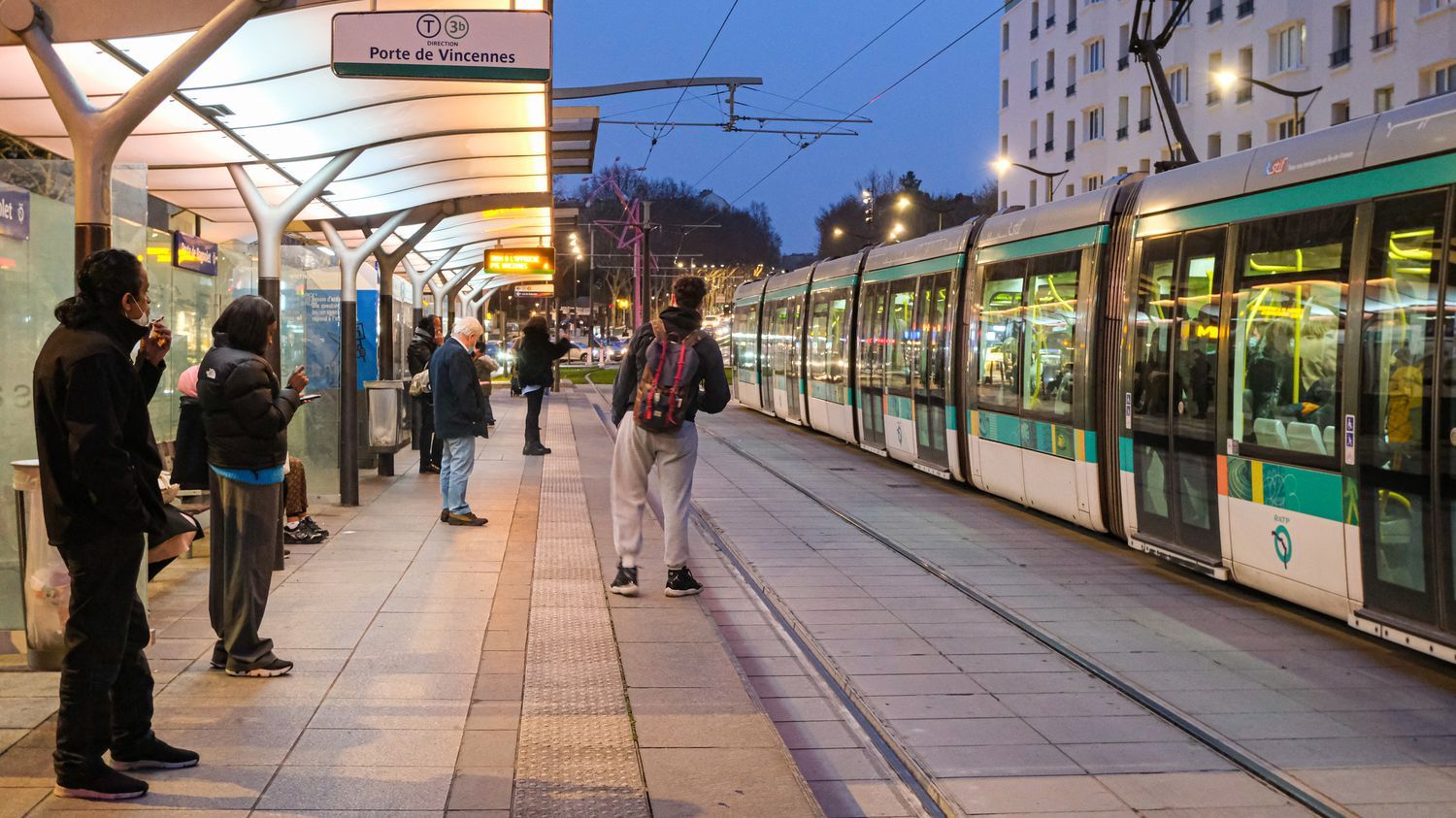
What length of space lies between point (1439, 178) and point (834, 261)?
1694 cm

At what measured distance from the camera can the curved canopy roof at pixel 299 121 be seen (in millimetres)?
8023

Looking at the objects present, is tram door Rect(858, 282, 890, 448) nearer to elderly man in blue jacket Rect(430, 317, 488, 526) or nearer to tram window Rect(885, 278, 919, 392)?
tram window Rect(885, 278, 919, 392)

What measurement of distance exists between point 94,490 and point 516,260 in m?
20.6

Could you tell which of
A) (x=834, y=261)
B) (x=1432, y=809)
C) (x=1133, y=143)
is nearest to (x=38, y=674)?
(x=1432, y=809)

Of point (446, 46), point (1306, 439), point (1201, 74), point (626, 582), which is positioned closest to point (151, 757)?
point (626, 582)

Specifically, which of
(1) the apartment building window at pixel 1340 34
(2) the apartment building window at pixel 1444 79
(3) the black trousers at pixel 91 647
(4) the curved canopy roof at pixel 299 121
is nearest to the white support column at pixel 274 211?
(4) the curved canopy roof at pixel 299 121

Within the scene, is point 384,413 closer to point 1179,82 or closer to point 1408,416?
point 1408,416

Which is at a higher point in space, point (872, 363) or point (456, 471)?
point (872, 363)

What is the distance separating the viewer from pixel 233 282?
1197cm

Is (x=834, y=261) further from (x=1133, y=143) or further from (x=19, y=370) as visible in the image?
(x=1133, y=143)

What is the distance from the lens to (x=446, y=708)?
608 cm

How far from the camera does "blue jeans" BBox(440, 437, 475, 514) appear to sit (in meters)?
11.9

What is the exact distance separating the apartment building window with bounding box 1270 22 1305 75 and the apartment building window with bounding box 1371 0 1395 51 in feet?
13.3

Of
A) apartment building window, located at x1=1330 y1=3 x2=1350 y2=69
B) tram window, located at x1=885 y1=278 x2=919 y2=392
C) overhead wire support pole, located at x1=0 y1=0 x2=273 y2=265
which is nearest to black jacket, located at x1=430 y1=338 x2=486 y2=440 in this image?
overhead wire support pole, located at x1=0 y1=0 x2=273 y2=265
